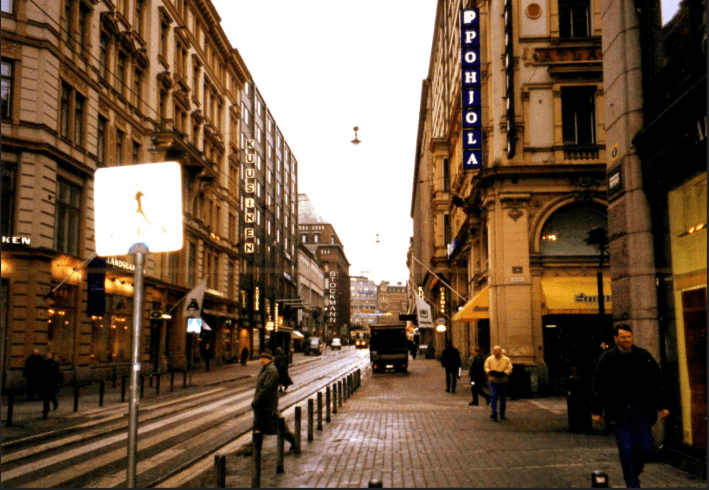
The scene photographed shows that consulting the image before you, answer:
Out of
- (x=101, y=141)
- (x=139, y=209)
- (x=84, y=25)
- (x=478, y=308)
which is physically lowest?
(x=139, y=209)

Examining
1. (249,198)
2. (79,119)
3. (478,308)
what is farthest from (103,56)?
(249,198)

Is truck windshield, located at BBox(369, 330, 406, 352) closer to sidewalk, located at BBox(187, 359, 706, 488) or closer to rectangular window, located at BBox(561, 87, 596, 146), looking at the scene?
rectangular window, located at BBox(561, 87, 596, 146)

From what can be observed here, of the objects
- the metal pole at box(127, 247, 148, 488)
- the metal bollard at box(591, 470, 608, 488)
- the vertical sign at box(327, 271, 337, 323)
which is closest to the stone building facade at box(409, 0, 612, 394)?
the metal bollard at box(591, 470, 608, 488)

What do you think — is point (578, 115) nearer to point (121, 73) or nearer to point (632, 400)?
point (632, 400)

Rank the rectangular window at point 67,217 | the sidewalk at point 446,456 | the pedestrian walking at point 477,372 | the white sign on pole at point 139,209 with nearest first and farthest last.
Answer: the white sign on pole at point 139,209 → the sidewalk at point 446,456 → the pedestrian walking at point 477,372 → the rectangular window at point 67,217

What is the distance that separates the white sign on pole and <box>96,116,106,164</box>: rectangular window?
2773 centimetres

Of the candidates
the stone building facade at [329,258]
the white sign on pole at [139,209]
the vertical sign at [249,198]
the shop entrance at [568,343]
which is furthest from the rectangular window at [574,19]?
the stone building facade at [329,258]

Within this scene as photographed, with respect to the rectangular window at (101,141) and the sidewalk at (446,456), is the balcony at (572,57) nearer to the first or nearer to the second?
the sidewalk at (446,456)

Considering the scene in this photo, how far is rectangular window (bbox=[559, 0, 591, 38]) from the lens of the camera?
26.4 meters

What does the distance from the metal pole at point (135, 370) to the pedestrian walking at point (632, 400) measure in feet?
17.4

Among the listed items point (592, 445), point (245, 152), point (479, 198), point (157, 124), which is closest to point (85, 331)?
point (157, 124)

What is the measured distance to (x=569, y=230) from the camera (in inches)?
1022

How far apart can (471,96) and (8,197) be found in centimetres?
1705

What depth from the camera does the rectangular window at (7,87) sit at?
2456 centimetres
